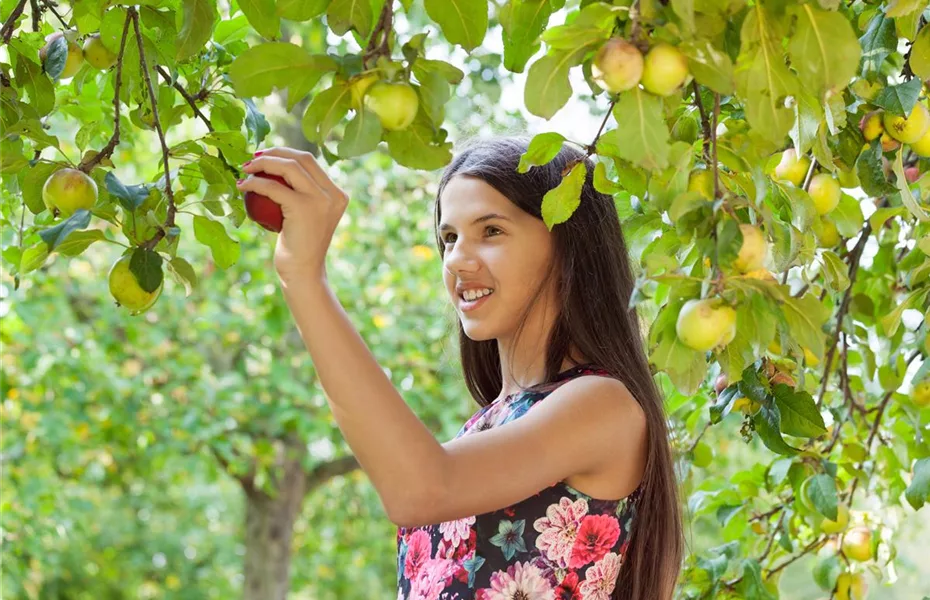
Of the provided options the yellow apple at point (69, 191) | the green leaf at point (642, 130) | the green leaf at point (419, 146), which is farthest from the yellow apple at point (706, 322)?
the yellow apple at point (69, 191)

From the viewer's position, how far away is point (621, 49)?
3.03 ft

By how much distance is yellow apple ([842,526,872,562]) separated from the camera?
202 centimetres

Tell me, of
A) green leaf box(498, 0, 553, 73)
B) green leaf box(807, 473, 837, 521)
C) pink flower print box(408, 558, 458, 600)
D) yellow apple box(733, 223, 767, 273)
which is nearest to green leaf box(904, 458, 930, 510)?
green leaf box(807, 473, 837, 521)

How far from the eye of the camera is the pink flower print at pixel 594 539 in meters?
1.49

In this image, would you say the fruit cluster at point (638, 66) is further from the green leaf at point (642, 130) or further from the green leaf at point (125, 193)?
the green leaf at point (125, 193)

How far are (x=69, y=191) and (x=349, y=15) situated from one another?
0.46m

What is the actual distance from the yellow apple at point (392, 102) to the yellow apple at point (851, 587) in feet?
4.77

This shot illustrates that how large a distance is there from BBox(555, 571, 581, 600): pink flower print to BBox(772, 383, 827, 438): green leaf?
34 cm

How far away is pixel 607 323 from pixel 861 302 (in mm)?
697

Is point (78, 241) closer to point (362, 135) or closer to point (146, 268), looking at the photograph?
point (146, 268)

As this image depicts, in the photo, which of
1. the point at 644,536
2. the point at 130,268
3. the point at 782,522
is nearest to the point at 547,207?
the point at 130,268

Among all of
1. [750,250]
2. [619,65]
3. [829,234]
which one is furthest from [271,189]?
[829,234]

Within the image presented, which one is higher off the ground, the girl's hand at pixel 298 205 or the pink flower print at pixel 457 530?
the girl's hand at pixel 298 205

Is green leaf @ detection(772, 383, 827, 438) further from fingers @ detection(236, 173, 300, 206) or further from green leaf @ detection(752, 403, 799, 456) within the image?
fingers @ detection(236, 173, 300, 206)
